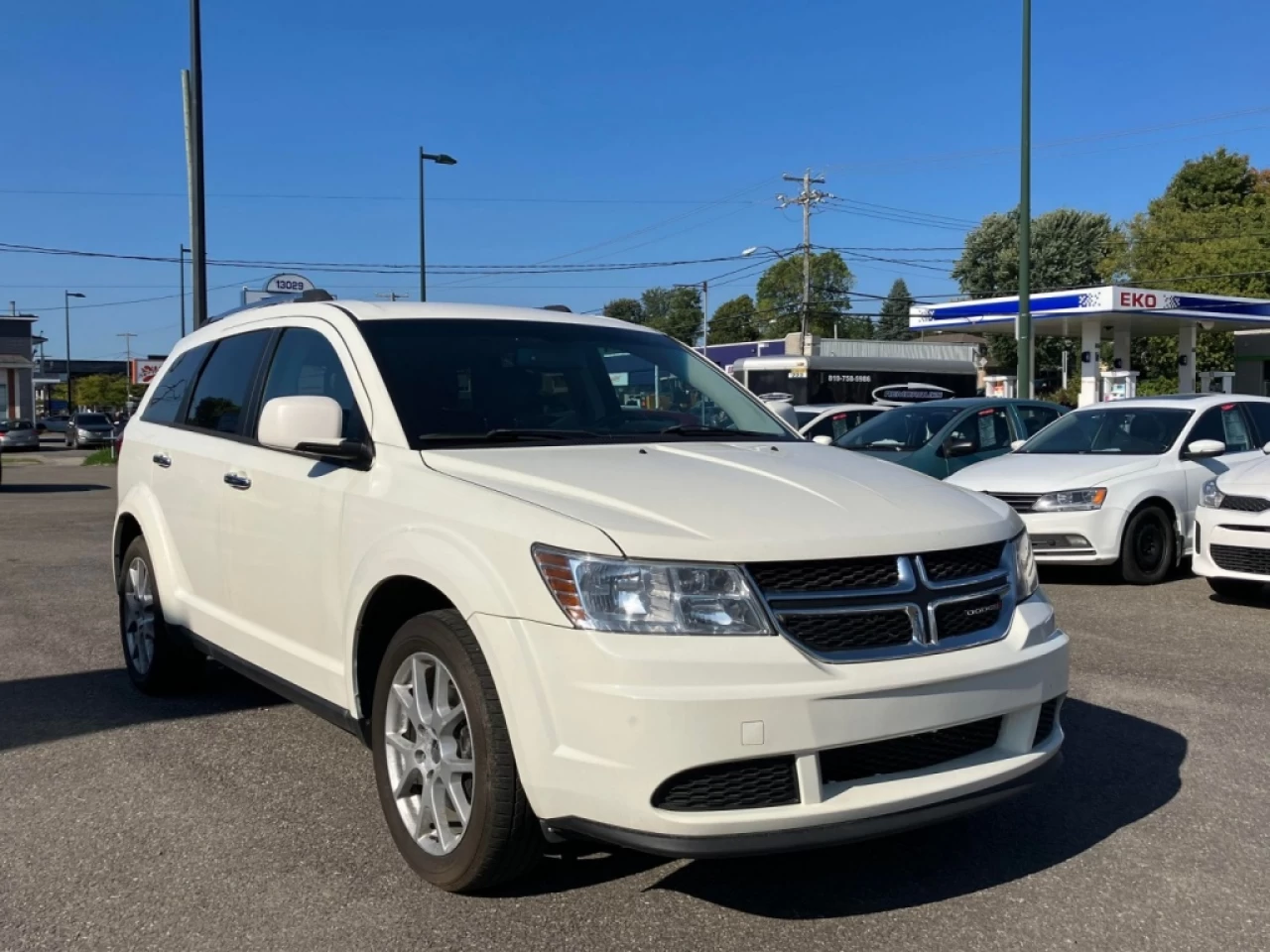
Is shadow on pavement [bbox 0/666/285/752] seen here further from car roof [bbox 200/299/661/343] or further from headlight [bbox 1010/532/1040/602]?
headlight [bbox 1010/532/1040/602]

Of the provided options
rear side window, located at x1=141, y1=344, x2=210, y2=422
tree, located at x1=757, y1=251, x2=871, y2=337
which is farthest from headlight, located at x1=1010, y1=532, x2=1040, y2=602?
tree, located at x1=757, y1=251, x2=871, y2=337

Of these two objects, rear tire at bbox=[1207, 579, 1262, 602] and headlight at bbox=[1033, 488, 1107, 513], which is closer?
rear tire at bbox=[1207, 579, 1262, 602]

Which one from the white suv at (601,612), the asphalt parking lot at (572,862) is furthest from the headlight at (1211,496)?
the white suv at (601,612)

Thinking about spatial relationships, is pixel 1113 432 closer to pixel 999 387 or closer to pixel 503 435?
pixel 503 435

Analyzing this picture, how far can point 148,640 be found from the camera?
554 centimetres

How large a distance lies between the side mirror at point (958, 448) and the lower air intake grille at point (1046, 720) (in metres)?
7.68

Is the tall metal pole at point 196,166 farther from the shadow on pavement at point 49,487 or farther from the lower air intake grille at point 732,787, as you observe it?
the lower air intake grille at point 732,787

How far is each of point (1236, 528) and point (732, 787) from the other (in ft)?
20.0

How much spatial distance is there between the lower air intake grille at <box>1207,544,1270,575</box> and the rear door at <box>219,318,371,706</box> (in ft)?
20.3

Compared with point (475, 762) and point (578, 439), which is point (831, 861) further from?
point (578, 439)

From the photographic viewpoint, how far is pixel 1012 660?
3.29m

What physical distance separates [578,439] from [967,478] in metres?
6.37

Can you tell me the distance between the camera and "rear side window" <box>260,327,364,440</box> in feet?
13.5

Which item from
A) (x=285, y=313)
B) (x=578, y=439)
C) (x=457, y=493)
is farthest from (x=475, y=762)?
(x=285, y=313)
